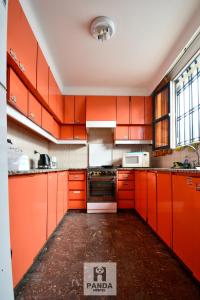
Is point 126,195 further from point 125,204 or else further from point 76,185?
point 76,185

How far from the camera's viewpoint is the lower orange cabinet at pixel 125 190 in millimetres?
3248

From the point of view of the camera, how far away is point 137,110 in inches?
142

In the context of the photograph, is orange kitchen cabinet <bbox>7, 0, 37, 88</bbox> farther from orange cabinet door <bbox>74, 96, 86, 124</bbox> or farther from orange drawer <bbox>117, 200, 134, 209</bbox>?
orange drawer <bbox>117, 200, 134, 209</bbox>

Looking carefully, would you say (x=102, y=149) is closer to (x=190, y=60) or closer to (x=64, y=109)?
(x=64, y=109)

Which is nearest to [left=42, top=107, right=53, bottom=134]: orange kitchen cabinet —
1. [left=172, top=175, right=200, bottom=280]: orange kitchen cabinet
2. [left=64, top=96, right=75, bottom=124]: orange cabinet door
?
[left=64, top=96, right=75, bottom=124]: orange cabinet door

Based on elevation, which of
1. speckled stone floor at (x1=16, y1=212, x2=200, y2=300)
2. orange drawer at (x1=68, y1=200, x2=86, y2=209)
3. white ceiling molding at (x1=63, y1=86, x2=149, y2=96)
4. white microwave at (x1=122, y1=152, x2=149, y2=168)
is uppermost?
white ceiling molding at (x1=63, y1=86, x2=149, y2=96)

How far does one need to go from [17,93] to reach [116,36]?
4.88 ft

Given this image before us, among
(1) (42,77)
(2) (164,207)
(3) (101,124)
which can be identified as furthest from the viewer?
(3) (101,124)

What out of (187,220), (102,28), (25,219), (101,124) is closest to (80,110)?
(101,124)

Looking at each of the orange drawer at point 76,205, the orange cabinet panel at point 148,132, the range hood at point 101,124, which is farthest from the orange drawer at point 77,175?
the orange cabinet panel at point 148,132

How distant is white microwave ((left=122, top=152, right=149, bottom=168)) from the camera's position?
11.3 ft

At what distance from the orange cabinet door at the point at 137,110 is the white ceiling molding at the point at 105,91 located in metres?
0.18

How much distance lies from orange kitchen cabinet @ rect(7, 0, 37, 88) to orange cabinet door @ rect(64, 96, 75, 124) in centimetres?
170

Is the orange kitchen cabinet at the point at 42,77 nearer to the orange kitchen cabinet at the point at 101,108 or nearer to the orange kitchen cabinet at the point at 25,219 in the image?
the orange kitchen cabinet at the point at 25,219
